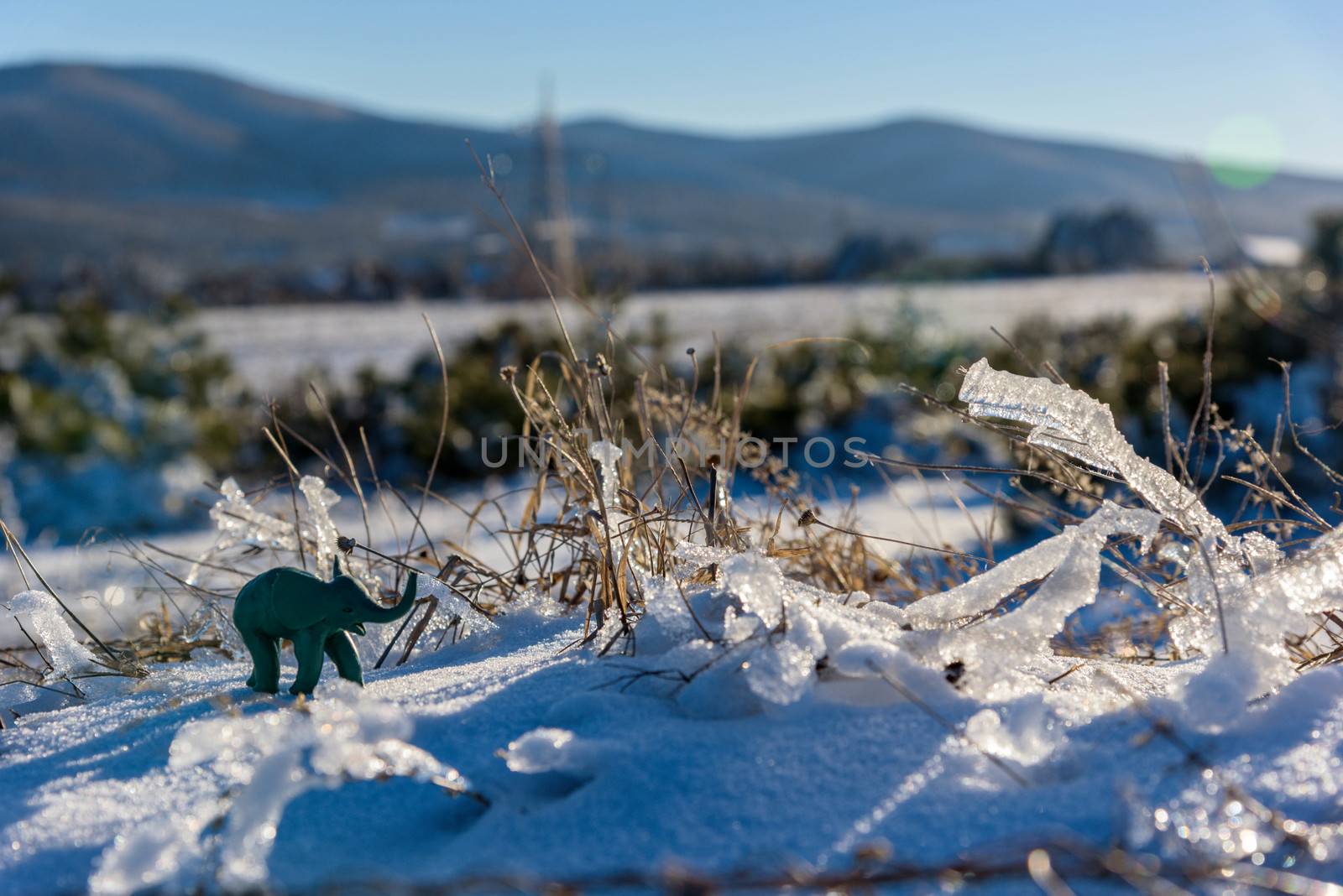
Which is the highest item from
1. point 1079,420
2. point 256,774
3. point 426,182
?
point 426,182

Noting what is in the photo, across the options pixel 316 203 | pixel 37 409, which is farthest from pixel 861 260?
pixel 316 203

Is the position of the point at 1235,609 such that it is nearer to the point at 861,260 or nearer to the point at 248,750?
the point at 248,750

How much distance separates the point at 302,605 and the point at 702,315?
13.3 meters

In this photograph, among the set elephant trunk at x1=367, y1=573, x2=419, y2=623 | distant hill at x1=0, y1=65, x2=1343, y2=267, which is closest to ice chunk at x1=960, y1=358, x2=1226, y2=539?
elephant trunk at x1=367, y1=573, x2=419, y2=623

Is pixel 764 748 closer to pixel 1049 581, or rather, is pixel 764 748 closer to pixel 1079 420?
pixel 1049 581

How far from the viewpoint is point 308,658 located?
4.12ft

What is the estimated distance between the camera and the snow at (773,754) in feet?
2.92

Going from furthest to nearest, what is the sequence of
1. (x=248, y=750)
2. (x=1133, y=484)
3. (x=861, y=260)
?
(x=861, y=260) < (x=1133, y=484) < (x=248, y=750)

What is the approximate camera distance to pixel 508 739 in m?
1.13

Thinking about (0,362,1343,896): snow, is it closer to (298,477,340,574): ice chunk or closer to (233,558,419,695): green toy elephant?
(233,558,419,695): green toy elephant

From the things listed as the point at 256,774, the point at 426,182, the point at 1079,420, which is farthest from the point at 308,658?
the point at 426,182

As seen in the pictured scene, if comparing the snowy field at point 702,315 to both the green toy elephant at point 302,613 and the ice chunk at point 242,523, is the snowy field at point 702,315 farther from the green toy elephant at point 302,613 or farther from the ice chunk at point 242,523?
the green toy elephant at point 302,613

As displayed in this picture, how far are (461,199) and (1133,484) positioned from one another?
5575cm

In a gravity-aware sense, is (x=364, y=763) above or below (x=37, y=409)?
above
